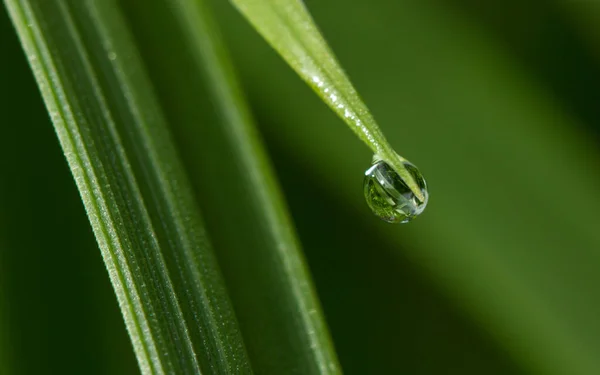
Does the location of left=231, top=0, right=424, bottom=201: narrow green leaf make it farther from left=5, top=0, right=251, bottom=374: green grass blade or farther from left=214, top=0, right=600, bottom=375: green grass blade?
left=214, top=0, right=600, bottom=375: green grass blade

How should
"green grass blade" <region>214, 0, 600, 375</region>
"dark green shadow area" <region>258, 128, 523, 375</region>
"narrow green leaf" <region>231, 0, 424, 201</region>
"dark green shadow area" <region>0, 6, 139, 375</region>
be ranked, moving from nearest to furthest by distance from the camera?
1. "narrow green leaf" <region>231, 0, 424, 201</region>
2. "dark green shadow area" <region>0, 6, 139, 375</region>
3. "green grass blade" <region>214, 0, 600, 375</region>
4. "dark green shadow area" <region>258, 128, 523, 375</region>

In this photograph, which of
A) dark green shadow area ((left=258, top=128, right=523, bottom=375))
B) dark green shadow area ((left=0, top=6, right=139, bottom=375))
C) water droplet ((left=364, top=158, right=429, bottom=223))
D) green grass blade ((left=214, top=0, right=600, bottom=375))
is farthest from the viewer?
dark green shadow area ((left=258, top=128, right=523, bottom=375))

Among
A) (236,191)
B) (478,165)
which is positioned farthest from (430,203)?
(236,191)

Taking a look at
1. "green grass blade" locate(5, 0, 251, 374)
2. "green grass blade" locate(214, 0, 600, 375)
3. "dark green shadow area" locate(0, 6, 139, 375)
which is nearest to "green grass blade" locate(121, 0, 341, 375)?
"green grass blade" locate(5, 0, 251, 374)

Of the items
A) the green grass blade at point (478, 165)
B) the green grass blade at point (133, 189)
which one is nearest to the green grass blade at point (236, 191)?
the green grass blade at point (133, 189)

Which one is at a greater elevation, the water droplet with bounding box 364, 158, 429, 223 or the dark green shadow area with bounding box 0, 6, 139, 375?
the dark green shadow area with bounding box 0, 6, 139, 375

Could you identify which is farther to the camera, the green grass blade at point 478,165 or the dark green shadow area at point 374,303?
the dark green shadow area at point 374,303

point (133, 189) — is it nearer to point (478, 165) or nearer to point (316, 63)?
point (316, 63)

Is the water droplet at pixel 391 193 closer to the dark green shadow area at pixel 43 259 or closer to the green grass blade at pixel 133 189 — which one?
the green grass blade at pixel 133 189
